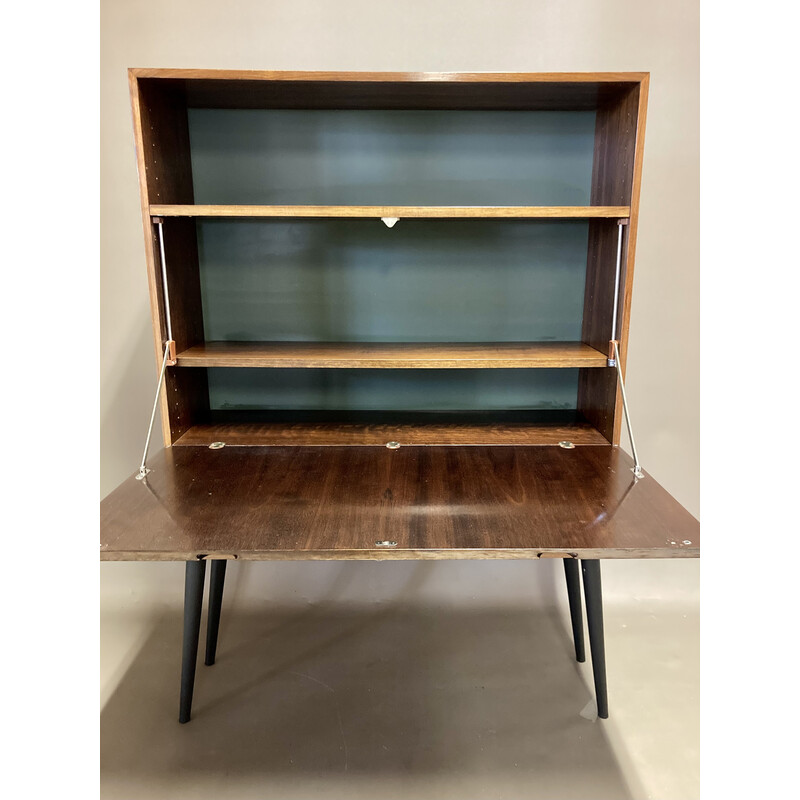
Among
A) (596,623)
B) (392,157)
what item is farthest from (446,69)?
(596,623)

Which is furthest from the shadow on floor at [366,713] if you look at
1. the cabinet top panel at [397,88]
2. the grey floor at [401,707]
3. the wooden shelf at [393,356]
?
the cabinet top panel at [397,88]

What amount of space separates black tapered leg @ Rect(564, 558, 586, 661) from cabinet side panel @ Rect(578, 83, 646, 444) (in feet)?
1.55

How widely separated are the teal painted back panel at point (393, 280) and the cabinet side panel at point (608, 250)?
11 centimetres

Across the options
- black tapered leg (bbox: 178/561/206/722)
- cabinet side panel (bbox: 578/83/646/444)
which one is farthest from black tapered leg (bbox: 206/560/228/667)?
cabinet side panel (bbox: 578/83/646/444)

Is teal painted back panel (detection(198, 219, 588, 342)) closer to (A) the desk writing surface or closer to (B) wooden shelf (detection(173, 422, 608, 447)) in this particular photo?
(B) wooden shelf (detection(173, 422, 608, 447))

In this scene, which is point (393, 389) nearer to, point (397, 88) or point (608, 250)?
point (608, 250)

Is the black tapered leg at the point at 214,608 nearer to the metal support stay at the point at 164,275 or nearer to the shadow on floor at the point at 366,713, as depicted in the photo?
the shadow on floor at the point at 366,713

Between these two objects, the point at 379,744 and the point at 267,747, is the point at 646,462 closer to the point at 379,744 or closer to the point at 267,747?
the point at 379,744

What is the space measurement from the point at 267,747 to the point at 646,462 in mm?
1574

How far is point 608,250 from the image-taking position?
1834 mm

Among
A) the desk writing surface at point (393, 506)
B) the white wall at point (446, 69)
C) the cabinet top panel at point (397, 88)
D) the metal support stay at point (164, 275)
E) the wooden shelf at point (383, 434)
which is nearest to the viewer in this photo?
the desk writing surface at point (393, 506)

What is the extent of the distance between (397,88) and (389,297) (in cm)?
62

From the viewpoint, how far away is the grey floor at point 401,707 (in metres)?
1.70

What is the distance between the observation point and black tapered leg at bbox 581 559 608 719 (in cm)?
179
